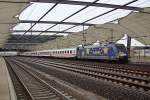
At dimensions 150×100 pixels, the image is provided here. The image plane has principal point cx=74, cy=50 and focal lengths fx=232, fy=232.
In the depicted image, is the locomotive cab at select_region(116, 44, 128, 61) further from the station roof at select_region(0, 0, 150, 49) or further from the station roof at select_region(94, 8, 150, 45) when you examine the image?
the station roof at select_region(94, 8, 150, 45)

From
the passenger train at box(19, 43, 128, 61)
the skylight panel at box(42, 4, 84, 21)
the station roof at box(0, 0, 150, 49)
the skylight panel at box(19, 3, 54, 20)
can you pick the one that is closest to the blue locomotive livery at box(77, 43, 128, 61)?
the passenger train at box(19, 43, 128, 61)

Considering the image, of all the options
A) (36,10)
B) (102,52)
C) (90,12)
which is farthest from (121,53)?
(36,10)

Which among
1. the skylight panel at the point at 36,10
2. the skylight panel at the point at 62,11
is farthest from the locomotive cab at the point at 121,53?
the skylight panel at the point at 36,10

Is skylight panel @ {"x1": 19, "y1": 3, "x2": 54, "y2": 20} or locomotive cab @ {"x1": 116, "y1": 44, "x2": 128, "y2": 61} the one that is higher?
skylight panel @ {"x1": 19, "y1": 3, "x2": 54, "y2": 20}

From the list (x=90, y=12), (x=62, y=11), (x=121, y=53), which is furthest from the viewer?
(x=90, y=12)

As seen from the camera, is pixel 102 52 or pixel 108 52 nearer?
pixel 108 52

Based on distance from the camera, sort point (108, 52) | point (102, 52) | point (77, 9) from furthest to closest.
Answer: point (77, 9)
point (102, 52)
point (108, 52)

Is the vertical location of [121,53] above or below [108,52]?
below

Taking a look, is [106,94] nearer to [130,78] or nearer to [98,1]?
[130,78]

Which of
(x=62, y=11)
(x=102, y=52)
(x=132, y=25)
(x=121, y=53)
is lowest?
(x=121, y=53)

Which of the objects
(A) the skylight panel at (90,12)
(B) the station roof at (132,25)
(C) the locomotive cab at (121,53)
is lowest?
(C) the locomotive cab at (121,53)

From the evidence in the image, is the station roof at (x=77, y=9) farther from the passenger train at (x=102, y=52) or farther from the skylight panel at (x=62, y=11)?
the passenger train at (x=102, y=52)

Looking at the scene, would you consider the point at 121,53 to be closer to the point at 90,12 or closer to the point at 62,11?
the point at 90,12

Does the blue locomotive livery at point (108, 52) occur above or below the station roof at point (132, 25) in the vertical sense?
below
